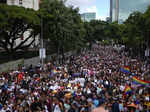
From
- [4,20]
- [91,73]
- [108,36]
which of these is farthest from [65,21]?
[108,36]

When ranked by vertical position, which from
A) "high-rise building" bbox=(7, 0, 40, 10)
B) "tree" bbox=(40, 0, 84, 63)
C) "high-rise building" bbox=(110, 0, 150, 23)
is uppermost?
"high-rise building" bbox=(110, 0, 150, 23)

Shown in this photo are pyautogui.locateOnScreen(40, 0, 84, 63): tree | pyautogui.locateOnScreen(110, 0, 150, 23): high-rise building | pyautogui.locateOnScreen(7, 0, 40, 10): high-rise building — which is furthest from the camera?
pyautogui.locateOnScreen(110, 0, 150, 23): high-rise building

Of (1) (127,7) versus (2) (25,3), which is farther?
(1) (127,7)

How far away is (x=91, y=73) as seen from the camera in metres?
18.8

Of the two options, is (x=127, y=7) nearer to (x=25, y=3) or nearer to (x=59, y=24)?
(x=25, y=3)

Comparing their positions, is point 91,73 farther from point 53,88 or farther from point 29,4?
point 29,4

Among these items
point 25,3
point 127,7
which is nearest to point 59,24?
point 25,3

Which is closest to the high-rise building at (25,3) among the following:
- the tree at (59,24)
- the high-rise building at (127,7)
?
the tree at (59,24)

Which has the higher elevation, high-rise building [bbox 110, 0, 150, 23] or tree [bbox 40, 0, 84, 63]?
high-rise building [bbox 110, 0, 150, 23]

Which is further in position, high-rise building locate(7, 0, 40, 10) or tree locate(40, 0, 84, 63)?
high-rise building locate(7, 0, 40, 10)

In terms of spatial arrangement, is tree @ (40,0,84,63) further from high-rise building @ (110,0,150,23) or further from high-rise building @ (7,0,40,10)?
high-rise building @ (110,0,150,23)

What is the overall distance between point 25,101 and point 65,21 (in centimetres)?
2019

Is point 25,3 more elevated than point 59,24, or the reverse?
point 25,3

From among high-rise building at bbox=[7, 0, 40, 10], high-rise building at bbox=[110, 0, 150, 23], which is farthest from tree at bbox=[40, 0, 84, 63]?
high-rise building at bbox=[110, 0, 150, 23]
